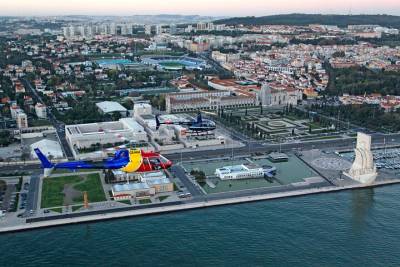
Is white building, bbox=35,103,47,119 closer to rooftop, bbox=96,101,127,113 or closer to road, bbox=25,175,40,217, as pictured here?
rooftop, bbox=96,101,127,113

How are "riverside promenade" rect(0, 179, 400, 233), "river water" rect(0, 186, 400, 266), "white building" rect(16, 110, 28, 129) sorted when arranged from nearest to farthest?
"river water" rect(0, 186, 400, 266), "riverside promenade" rect(0, 179, 400, 233), "white building" rect(16, 110, 28, 129)

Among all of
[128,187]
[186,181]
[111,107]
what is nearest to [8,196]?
[128,187]

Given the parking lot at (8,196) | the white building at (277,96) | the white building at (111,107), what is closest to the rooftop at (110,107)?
the white building at (111,107)

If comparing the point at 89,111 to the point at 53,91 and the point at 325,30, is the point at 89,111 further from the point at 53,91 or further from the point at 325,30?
the point at 325,30

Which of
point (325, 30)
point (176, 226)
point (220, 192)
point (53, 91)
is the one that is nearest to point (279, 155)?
point (220, 192)

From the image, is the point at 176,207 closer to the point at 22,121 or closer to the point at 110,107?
the point at 22,121

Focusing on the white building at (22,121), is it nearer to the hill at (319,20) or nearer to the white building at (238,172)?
the white building at (238,172)

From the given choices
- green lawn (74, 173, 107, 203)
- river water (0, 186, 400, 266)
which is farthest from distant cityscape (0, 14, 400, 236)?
river water (0, 186, 400, 266)
